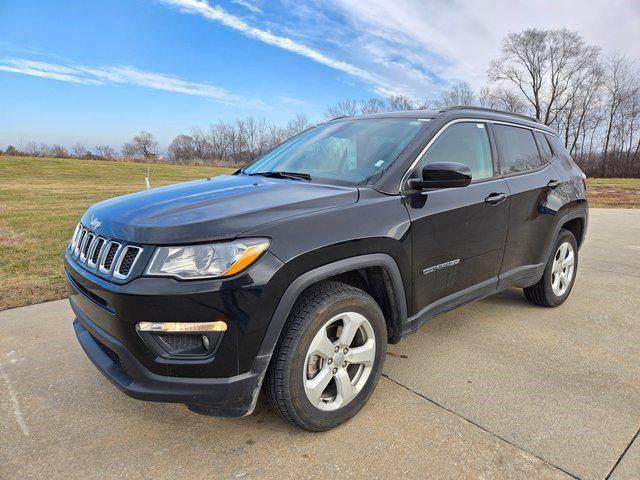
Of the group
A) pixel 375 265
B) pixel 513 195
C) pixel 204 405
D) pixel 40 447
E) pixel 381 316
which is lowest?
pixel 40 447

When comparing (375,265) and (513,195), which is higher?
(513,195)

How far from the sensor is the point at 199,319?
192cm

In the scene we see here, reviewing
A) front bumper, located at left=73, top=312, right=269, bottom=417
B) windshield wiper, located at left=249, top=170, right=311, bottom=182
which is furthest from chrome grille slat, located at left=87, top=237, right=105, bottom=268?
windshield wiper, located at left=249, top=170, right=311, bottom=182

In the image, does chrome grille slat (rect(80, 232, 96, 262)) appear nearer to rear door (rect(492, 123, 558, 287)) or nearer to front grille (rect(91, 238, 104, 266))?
front grille (rect(91, 238, 104, 266))

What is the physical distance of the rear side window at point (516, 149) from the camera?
349 centimetres

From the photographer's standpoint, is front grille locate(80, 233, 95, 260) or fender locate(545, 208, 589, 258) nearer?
front grille locate(80, 233, 95, 260)

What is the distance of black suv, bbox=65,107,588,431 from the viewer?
1955 millimetres

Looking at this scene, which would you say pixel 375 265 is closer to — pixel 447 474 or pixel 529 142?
pixel 447 474

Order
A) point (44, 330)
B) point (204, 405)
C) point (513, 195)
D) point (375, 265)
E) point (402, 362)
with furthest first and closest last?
point (44, 330)
point (513, 195)
point (402, 362)
point (375, 265)
point (204, 405)

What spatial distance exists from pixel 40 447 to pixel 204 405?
1.00 meters

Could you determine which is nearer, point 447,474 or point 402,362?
point 447,474

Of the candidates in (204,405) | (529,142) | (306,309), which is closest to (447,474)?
(306,309)

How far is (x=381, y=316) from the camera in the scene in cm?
248

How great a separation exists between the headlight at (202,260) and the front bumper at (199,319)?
0.14 feet
